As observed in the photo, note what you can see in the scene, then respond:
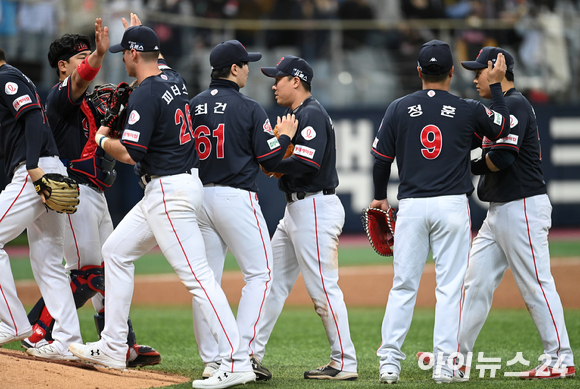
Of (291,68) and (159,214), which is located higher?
(291,68)

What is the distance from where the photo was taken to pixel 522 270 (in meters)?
4.54

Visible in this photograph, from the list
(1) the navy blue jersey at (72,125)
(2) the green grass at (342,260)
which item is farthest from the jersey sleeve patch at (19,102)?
(2) the green grass at (342,260)

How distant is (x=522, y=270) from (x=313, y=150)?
162 centimetres

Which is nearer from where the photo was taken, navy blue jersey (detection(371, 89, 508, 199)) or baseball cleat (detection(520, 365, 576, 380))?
navy blue jersey (detection(371, 89, 508, 199))

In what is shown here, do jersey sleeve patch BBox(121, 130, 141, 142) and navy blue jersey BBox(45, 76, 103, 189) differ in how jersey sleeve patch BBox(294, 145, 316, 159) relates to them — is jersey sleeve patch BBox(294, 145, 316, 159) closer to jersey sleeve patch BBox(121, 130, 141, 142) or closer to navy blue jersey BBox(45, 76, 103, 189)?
jersey sleeve patch BBox(121, 130, 141, 142)

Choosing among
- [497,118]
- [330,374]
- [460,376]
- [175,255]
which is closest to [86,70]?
[175,255]

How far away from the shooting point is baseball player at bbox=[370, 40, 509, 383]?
4203 mm

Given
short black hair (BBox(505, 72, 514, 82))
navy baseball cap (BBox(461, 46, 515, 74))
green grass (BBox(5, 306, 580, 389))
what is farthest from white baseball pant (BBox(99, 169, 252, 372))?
short black hair (BBox(505, 72, 514, 82))

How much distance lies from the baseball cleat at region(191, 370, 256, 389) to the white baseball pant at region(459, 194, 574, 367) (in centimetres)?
155

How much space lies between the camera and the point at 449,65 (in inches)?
169

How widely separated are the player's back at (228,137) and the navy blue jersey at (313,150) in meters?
0.27

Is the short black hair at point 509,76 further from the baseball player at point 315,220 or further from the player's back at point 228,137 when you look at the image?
the player's back at point 228,137

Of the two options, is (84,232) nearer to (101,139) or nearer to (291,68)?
(101,139)

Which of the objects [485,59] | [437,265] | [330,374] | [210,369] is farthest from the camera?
[485,59]
